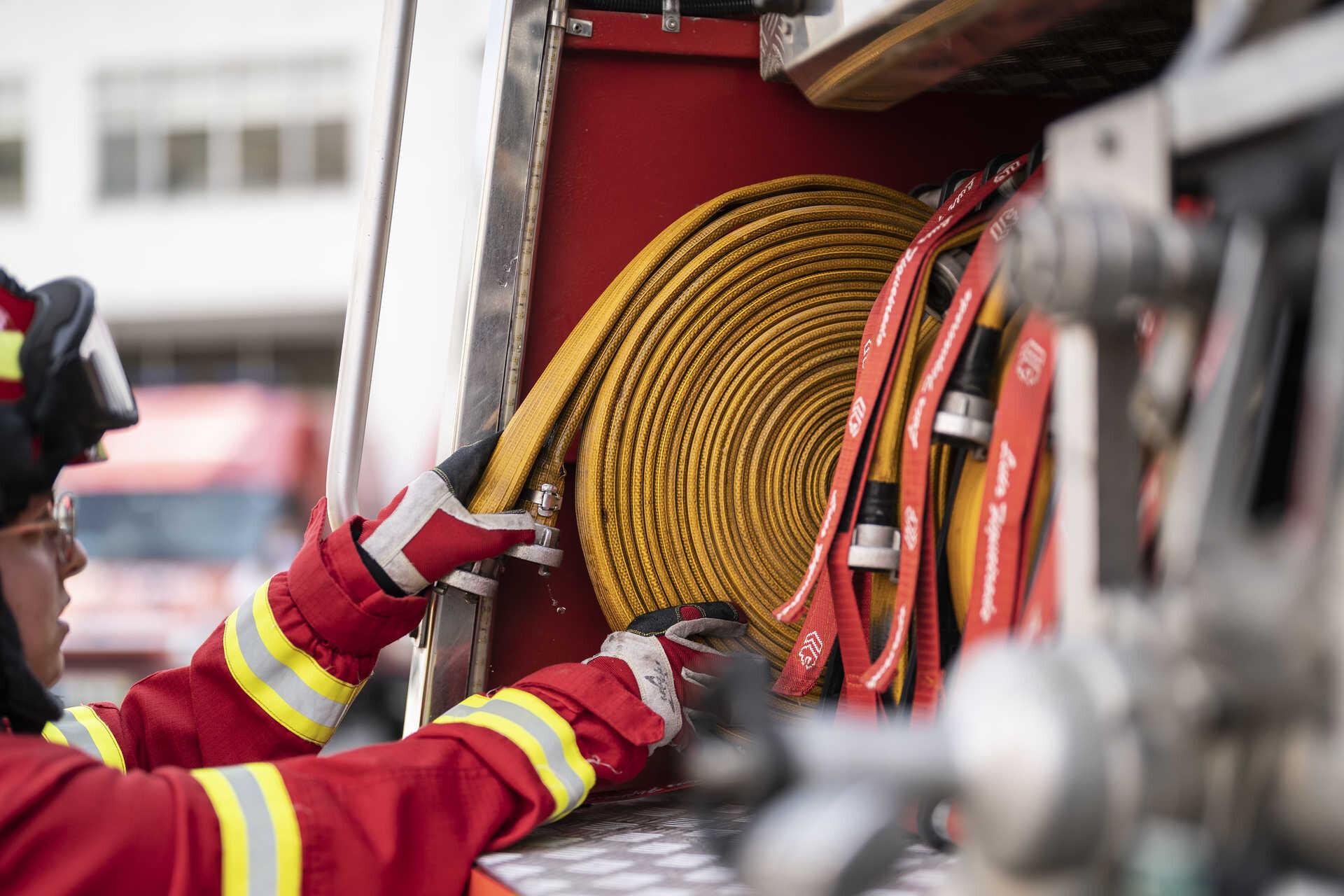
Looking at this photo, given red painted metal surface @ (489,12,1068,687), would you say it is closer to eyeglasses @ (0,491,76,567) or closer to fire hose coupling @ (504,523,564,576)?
fire hose coupling @ (504,523,564,576)

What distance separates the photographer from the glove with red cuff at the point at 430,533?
1651mm

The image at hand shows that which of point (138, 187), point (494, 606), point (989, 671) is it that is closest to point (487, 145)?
point (494, 606)

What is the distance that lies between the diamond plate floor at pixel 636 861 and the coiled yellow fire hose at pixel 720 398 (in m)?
0.31

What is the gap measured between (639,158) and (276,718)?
990mm

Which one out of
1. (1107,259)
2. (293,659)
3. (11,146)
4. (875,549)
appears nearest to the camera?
(1107,259)

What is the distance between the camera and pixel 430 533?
5.46 ft

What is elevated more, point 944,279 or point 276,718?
point 944,279

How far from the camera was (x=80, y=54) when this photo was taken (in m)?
13.4

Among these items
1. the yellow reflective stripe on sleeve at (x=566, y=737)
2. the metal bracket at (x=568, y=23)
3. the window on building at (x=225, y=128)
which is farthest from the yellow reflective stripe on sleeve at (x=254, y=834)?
the window on building at (x=225, y=128)

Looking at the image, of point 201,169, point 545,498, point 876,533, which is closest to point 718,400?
point 545,498

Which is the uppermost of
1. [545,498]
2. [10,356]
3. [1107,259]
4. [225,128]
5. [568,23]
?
[225,128]

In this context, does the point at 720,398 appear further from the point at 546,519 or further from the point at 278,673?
the point at 278,673

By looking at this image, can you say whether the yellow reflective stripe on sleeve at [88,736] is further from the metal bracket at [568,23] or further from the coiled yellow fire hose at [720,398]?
the metal bracket at [568,23]

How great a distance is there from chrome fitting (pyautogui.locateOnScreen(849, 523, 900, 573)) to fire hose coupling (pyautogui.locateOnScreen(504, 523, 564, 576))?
1.63ft
